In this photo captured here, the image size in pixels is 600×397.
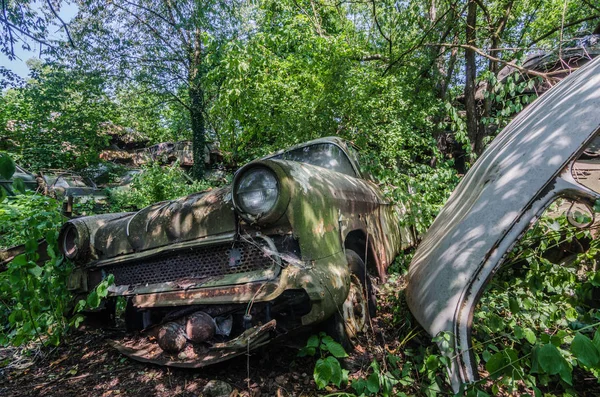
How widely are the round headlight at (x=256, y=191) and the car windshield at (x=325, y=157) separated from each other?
1.39 m

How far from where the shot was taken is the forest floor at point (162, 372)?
76.2 inches

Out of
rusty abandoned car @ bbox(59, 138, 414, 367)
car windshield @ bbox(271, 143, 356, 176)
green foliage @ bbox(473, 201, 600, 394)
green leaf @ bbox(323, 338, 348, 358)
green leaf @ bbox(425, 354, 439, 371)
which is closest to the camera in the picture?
green foliage @ bbox(473, 201, 600, 394)

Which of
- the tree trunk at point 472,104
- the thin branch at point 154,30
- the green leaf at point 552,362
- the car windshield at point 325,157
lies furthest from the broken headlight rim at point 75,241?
the thin branch at point 154,30

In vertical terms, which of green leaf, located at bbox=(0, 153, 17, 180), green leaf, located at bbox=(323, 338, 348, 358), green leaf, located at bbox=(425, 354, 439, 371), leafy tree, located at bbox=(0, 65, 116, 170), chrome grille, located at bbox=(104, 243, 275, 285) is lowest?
green leaf, located at bbox=(323, 338, 348, 358)

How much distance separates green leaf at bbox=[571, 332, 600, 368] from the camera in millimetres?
852

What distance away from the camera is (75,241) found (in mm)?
2688

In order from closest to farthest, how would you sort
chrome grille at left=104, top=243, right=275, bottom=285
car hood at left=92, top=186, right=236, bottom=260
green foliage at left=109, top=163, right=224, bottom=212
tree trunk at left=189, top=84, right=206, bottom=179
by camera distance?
chrome grille at left=104, top=243, right=275, bottom=285, car hood at left=92, top=186, right=236, bottom=260, green foliage at left=109, top=163, right=224, bottom=212, tree trunk at left=189, top=84, right=206, bottom=179

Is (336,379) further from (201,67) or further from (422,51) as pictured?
(201,67)

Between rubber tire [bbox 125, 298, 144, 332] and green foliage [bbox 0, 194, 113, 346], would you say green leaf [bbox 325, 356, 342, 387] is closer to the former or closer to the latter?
green foliage [bbox 0, 194, 113, 346]

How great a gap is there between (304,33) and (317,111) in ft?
6.16

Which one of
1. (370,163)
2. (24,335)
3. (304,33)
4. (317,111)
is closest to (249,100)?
(317,111)

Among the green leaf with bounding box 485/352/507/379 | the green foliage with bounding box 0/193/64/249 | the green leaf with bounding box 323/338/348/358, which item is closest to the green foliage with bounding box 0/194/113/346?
the green foliage with bounding box 0/193/64/249

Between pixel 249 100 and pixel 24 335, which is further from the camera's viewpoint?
pixel 249 100

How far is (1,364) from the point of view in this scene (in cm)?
251
